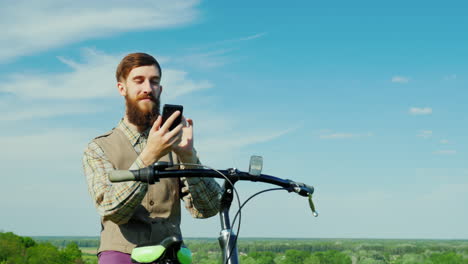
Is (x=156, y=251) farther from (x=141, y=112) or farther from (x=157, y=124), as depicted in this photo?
(x=141, y=112)

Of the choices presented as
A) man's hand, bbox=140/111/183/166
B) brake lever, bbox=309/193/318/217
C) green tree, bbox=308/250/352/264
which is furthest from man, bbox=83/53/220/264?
green tree, bbox=308/250/352/264

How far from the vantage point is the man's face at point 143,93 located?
14.4ft

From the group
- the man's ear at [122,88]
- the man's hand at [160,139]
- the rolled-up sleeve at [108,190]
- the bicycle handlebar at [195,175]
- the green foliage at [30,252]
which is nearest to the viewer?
the bicycle handlebar at [195,175]

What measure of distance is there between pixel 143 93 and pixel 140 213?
3.25 feet

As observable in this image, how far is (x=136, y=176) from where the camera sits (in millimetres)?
3180

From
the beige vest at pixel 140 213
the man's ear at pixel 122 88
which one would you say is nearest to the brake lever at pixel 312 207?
the beige vest at pixel 140 213

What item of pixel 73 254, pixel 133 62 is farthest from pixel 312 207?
pixel 73 254

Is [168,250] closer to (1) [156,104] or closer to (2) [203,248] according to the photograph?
(2) [203,248]

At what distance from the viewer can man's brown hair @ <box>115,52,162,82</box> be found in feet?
14.5

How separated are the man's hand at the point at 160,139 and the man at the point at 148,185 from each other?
19 centimetres

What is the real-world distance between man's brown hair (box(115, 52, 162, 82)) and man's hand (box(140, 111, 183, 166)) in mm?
999

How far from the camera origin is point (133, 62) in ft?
14.5

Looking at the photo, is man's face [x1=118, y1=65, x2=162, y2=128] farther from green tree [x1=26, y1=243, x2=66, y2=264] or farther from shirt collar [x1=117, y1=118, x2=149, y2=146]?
green tree [x1=26, y1=243, x2=66, y2=264]

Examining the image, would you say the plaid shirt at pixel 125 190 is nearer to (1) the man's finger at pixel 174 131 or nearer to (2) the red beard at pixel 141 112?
(2) the red beard at pixel 141 112
